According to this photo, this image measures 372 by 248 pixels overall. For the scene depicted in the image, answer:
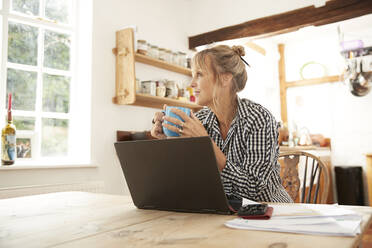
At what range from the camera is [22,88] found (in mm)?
2486

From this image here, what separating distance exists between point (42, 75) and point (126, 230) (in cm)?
233

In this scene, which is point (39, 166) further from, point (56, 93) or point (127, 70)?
point (127, 70)

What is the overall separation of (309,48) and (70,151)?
4373mm

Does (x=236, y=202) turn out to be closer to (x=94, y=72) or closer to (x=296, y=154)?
(x=296, y=154)

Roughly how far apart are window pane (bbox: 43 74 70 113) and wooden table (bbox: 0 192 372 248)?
185cm

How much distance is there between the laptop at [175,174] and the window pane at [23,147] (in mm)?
1857

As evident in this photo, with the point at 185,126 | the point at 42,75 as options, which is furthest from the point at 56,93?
the point at 185,126

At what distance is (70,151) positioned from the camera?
9.02 ft

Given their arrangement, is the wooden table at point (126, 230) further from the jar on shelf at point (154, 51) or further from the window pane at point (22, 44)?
the jar on shelf at point (154, 51)

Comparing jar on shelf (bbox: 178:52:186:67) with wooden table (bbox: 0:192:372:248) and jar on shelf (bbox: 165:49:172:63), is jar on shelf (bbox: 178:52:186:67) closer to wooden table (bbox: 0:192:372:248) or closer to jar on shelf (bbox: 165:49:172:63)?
jar on shelf (bbox: 165:49:172:63)

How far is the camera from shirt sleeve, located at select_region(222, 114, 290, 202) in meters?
1.03

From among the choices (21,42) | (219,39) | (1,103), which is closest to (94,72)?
(21,42)

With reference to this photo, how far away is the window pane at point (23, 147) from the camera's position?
2.40 m

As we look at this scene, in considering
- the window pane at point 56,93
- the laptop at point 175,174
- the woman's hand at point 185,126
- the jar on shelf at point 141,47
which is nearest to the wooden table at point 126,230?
the laptop at point 175,174
